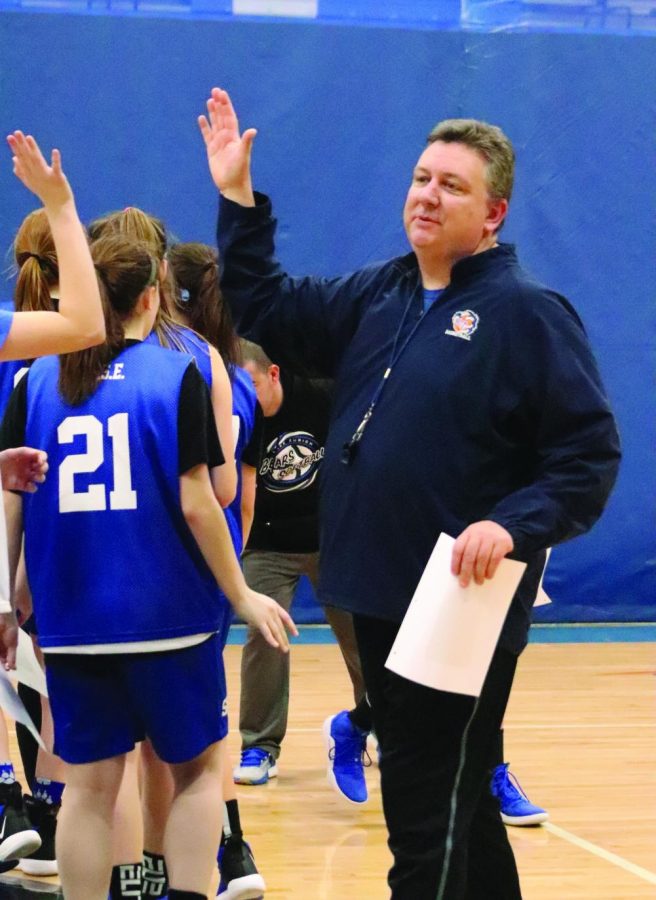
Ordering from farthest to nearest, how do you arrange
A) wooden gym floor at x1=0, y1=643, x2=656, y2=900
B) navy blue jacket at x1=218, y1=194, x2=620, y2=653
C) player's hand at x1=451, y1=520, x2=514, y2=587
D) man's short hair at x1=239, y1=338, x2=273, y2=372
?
man's short hair at x1=239, y1=338, x2=273, y2=372 < wooden gym floor at x1=0, y1=643, x2=656, y2=900 < navy blue jacket at x1=218, y1=194, x2=620, y2=653 < player's hand at x1=451, y1=520, x2=514, y2=587

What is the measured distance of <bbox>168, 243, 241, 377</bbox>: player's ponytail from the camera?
3492 millimetres

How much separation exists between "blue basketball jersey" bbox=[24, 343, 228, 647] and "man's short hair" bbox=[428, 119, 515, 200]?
677 mm

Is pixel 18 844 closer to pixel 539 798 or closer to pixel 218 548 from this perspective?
pixel 218 548

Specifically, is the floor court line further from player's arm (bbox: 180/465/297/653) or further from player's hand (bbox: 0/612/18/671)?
player's hand (bbox: 0/612/18/671)

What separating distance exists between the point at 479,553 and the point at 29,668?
891mm

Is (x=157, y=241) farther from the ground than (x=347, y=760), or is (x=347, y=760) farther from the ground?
(x=157, y=241)

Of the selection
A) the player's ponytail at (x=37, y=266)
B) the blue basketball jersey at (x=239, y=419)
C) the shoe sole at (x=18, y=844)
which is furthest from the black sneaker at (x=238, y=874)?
the player's ponytail at (x=37, y=266)

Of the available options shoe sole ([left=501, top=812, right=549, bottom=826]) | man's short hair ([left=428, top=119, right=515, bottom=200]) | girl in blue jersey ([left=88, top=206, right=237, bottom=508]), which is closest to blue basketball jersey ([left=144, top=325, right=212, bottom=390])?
girl in blue jersey ([left=88, top=206, right=237, bottom=508])

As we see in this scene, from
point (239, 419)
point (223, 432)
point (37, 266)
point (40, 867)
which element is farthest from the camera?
point (40, 867)

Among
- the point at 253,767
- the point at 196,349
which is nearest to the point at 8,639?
the point at 196,349

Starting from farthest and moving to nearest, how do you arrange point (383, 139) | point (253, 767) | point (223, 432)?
point (383, 139) → point (253, 767) → point (223, 432)

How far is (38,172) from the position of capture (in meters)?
2.26

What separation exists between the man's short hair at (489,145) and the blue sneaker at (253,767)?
7.96 ft

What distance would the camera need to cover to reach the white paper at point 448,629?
7.79ft
